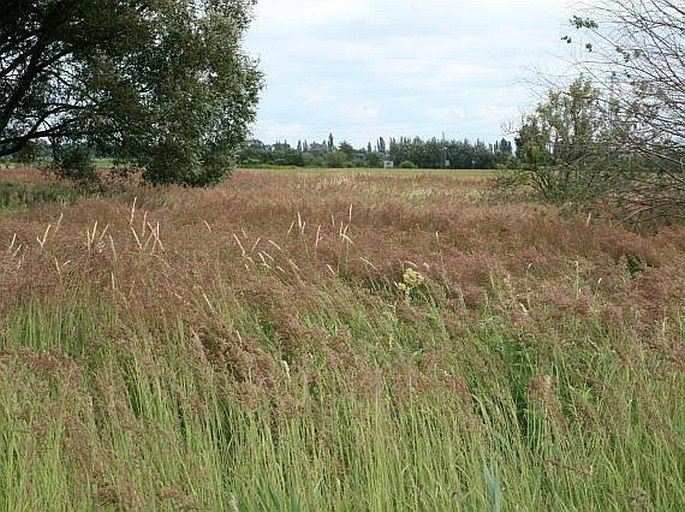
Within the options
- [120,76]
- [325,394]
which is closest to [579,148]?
[325,394]

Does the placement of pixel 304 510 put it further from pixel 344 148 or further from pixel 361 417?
pixel 344 148

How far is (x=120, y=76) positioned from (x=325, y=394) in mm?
13290

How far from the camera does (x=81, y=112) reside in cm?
1500

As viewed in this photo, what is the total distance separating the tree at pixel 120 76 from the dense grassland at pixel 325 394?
9626 millimetres

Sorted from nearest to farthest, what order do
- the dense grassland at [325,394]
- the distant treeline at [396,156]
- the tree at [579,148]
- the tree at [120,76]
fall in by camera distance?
1. the dense grassland at [325,394]
2. the tree at [579,148]
3. the tree at [120,76]
4. the distant treeline at [396,156]

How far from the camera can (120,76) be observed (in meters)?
14.6

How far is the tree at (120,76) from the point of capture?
1400 cm

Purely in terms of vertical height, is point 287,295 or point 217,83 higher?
point 217,83

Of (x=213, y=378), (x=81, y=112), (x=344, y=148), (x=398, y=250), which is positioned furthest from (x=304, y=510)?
(x=344, y=148)

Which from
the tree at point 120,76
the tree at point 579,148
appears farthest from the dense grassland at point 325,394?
the tree at point 120,76

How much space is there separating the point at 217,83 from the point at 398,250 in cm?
1104

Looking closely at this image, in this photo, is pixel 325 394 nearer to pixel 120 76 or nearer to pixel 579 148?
pixel 579 148

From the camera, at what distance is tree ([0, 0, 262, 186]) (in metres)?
14.0

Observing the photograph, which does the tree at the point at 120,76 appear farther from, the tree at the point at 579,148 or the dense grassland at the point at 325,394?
the dense grassland at the point at 325,394
